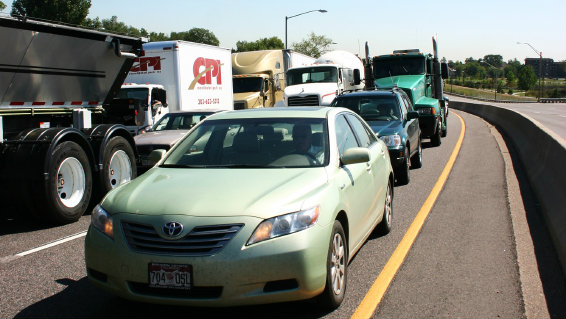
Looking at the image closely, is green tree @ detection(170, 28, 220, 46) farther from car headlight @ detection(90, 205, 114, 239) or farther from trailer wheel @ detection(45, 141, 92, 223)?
car headlight @ detection(90, 205, 114, 239)

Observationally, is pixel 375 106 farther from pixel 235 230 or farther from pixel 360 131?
pixel 235 230

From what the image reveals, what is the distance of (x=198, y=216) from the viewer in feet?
14.0

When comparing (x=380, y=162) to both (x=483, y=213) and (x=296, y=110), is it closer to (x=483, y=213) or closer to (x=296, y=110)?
(x=296, y=110)

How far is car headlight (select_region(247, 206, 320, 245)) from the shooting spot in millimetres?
4219

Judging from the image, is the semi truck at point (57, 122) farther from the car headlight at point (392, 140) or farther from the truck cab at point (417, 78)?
the truck cab at point (417, 78)

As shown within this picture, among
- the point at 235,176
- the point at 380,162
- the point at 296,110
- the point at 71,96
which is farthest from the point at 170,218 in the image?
the point at 71,96

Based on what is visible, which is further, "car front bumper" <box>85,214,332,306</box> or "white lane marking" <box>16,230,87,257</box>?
"white lane marking" <box>16,230,87,257</box>

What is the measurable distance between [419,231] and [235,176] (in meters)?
3.28

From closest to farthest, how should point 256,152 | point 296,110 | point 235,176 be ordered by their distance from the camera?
point 235,176, point 256,152, point 296,110

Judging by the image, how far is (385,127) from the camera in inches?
466

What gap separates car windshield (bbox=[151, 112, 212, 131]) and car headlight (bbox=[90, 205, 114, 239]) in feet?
30.6

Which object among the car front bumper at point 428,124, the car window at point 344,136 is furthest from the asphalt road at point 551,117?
the car window at point 344,136

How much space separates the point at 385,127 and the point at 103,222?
26.3 ft

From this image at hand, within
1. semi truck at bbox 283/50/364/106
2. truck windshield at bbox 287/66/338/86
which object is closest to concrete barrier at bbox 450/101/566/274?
semi truck at bbox 283/50/364/106
